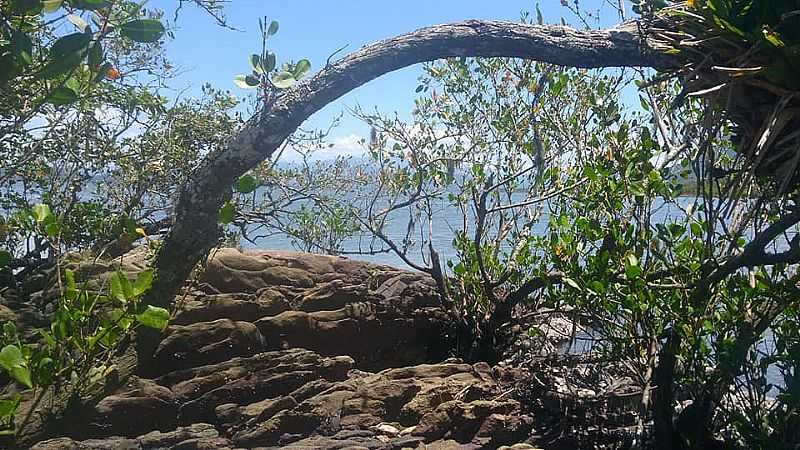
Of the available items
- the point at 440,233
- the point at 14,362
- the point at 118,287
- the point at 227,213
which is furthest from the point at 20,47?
the point at 440,233

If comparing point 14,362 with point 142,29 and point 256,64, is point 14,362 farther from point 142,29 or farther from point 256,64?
point 256,64

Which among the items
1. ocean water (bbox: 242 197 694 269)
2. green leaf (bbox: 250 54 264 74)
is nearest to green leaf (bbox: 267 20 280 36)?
green leaf (bbox: 250 54 264 74)

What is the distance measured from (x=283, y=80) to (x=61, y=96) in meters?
1.10

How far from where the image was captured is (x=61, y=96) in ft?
5.15

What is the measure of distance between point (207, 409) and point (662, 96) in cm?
321

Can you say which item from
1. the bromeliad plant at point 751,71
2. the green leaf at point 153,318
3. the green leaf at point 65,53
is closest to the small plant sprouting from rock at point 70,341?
the green leaf at point 153,318

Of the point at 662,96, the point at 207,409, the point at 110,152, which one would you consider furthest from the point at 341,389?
the point at 110,152

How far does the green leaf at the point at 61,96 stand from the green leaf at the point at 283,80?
1040 millimetres

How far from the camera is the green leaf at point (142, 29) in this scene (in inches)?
57.9

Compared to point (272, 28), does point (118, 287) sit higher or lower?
lower

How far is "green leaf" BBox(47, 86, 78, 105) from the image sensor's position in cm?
157

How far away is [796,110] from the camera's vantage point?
2240 mm

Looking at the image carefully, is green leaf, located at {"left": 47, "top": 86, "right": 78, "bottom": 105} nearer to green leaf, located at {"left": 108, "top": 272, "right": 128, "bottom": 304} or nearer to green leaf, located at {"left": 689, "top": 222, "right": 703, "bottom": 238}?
green leaf, located at {"left": 108, "top": 272, "right": 128, "bottom": 304}

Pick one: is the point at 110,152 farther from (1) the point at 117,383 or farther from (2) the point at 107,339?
(2) the point at 107,339
